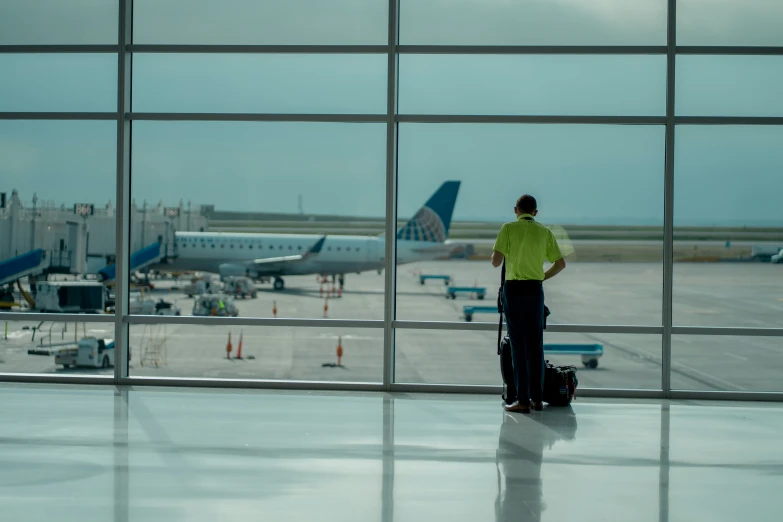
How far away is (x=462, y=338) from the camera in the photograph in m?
38.6

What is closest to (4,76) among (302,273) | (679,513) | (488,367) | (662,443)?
(662,443)

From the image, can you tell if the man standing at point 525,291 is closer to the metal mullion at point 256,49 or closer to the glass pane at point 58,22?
the metal mullion at point 256,49

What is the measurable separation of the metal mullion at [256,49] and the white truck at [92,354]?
2.05 meters

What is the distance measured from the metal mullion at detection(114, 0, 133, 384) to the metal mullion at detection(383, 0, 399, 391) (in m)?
1.75

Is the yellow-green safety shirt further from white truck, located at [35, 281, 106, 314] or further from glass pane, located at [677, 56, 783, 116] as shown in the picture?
white truck, located at [35, 281, 106, 314]

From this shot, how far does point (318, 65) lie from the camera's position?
124ft

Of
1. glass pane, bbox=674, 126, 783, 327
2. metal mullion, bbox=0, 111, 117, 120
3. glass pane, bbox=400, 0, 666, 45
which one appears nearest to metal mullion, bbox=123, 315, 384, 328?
metal mullion, bbox=0, 111, 117, 120

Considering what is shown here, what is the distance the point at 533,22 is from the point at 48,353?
16.5ft

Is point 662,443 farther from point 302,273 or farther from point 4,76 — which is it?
point 302,273

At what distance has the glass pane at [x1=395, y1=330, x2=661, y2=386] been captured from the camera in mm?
21977

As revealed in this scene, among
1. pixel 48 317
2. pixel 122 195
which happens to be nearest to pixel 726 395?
pixel 122 195

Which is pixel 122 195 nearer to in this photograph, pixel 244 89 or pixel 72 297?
pixel 72 297

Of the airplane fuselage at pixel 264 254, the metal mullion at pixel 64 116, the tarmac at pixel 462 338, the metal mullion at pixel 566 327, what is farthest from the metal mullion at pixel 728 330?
the airplane fuselage at pixel 264 254

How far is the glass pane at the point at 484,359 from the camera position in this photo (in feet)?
72.1
